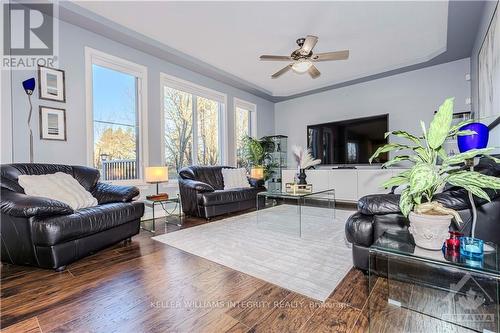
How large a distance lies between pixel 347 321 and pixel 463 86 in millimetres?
4883

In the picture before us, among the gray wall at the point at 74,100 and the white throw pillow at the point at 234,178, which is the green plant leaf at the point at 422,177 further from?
the gray wall at the point at 74,100

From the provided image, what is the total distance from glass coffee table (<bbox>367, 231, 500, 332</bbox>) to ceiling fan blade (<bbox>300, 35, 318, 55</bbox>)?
7.57ft

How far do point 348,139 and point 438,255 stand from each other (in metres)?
4.54

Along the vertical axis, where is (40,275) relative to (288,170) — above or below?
below

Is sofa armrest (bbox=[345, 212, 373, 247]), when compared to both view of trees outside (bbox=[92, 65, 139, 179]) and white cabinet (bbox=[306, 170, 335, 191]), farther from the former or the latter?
white cabinet (bbox=[306, 170, 335, 191])

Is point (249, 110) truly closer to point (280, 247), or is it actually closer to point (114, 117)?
point (114, 117)

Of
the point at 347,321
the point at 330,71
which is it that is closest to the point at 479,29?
the point at 330,71

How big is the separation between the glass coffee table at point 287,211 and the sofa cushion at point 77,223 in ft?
5.90

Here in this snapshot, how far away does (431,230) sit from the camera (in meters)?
1.14

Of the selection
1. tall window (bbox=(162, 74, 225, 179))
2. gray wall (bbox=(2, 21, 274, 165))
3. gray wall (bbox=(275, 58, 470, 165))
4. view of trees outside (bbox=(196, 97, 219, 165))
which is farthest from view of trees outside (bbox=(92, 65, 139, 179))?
gray wall (bbox=(275, 58, 470, 165))

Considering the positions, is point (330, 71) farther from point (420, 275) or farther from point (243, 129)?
point (420, 275)

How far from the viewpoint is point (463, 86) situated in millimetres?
4156

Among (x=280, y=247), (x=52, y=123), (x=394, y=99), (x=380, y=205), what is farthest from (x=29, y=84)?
(x=394, y=99)

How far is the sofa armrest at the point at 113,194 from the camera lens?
8.89 ft
